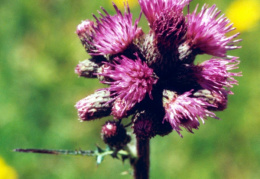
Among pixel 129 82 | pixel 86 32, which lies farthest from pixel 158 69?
pixel 86 32

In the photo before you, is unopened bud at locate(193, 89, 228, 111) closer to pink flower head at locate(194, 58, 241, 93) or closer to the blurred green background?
pink flower head at locate(194, 58, 241, 93)

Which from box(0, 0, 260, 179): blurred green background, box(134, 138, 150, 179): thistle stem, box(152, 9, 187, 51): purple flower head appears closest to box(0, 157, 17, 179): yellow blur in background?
box(0, 0, 260, 179): blurred green background

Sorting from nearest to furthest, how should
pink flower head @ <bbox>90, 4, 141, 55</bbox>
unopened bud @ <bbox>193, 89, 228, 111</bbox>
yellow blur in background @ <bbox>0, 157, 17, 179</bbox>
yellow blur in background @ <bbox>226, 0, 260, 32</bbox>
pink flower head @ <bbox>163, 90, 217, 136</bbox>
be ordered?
pink flower head @ <bbox>163, 90, 217, 136</bbox> → pink flower head @ <bbox>90, 4, 141, 55</bbox> → unopened bud @ <bbox>193, 89, 228, 111</bbox> → yellow blur in background @ <bbox>0, 157, 17, 179</bbox> → yellow blur in background @ <bbox>226, 0, 260, 32</bbox>

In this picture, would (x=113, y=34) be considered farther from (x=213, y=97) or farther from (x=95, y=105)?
(x=213, y=97)

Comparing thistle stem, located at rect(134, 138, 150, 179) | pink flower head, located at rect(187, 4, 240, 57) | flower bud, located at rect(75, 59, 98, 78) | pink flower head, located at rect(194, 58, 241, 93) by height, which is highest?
pink flower head, located at rect(187, 4, 240, 57)

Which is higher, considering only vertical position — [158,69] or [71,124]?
[158,69]

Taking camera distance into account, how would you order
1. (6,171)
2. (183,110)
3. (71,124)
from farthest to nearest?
(71,124) → (6,171) → (183,110)
